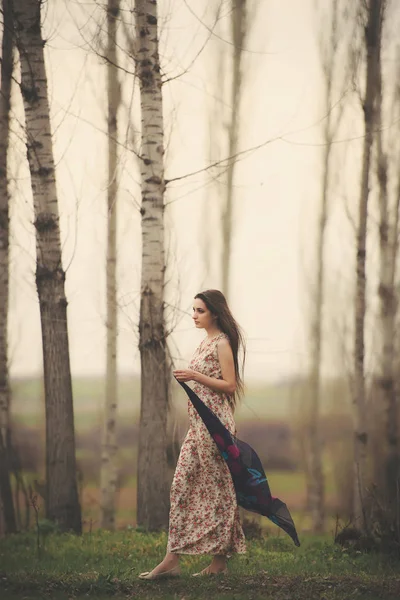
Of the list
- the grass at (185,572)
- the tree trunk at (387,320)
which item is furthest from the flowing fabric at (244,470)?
the tree trunk at (387,320)

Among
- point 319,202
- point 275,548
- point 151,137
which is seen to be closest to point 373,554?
point 275,548

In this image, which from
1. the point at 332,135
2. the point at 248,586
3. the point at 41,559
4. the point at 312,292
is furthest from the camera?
the point at 312,292

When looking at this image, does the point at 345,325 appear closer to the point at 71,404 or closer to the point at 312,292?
the point at 312,292

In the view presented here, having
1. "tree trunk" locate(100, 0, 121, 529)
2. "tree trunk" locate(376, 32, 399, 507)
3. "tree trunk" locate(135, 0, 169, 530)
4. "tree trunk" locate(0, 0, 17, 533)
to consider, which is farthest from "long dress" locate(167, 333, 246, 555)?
"tree trunk" locate(376, 32, 399, 507)

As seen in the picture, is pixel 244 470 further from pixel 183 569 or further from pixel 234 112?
pixel 234 112

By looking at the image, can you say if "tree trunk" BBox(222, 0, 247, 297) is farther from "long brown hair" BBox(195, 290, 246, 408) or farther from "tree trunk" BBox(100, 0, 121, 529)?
"long brown hair" BBox(195, 290, 246, 408)

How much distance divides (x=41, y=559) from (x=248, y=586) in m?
2.52

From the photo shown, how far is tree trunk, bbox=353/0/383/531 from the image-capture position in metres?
11.5

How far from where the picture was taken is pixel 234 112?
54.9ft

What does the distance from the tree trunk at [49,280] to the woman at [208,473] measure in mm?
3401

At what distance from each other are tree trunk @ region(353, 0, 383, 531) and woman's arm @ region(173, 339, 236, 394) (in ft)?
16.9

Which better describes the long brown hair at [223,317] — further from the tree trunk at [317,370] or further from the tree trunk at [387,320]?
the tree trunk at [317,370]

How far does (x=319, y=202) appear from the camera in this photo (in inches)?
719

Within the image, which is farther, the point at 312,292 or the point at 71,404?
the point at 312,292
